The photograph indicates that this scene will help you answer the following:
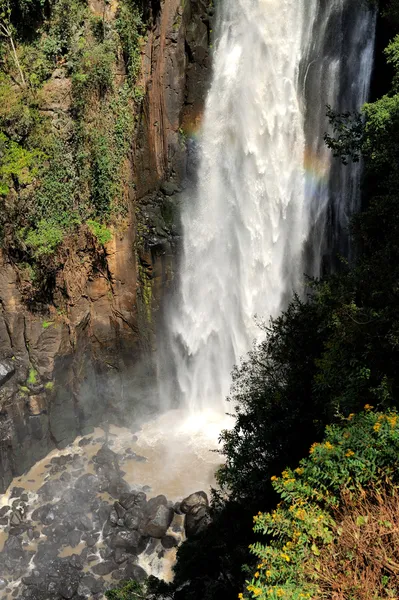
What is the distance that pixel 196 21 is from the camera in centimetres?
1734

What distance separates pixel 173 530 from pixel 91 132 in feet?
44.9

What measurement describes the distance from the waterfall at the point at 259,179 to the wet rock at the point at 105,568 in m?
7.45

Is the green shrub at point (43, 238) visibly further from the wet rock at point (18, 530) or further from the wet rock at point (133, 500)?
the wet rock at point (18, 530)

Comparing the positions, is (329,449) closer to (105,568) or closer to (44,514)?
(105,568)

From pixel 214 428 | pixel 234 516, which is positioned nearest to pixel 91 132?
pixel 214 428

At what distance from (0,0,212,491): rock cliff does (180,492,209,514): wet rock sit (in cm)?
518

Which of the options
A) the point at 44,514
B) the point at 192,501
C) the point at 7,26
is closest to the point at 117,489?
the point at 44,514

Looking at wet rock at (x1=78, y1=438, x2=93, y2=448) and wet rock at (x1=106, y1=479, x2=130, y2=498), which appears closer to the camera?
wet rock at (x1=106, y1=479, x2=130, y2=498)

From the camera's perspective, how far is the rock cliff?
58.2ft

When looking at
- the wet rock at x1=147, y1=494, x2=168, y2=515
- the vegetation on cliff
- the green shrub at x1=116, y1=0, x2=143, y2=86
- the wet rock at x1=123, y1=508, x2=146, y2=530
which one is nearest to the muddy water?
the wet rock at x1=147, y1=494, x2=168, y2=515

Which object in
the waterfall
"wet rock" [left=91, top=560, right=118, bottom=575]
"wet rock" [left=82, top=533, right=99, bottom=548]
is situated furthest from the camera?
the waterfall

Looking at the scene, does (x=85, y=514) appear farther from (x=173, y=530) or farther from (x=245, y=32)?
(x=245, y=32)

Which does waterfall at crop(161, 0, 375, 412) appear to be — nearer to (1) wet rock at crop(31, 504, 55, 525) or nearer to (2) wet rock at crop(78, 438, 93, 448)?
(2) wet rock at crop(78, 438, 93, 448)

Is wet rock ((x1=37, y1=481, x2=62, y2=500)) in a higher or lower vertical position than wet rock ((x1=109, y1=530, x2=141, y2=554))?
higher
